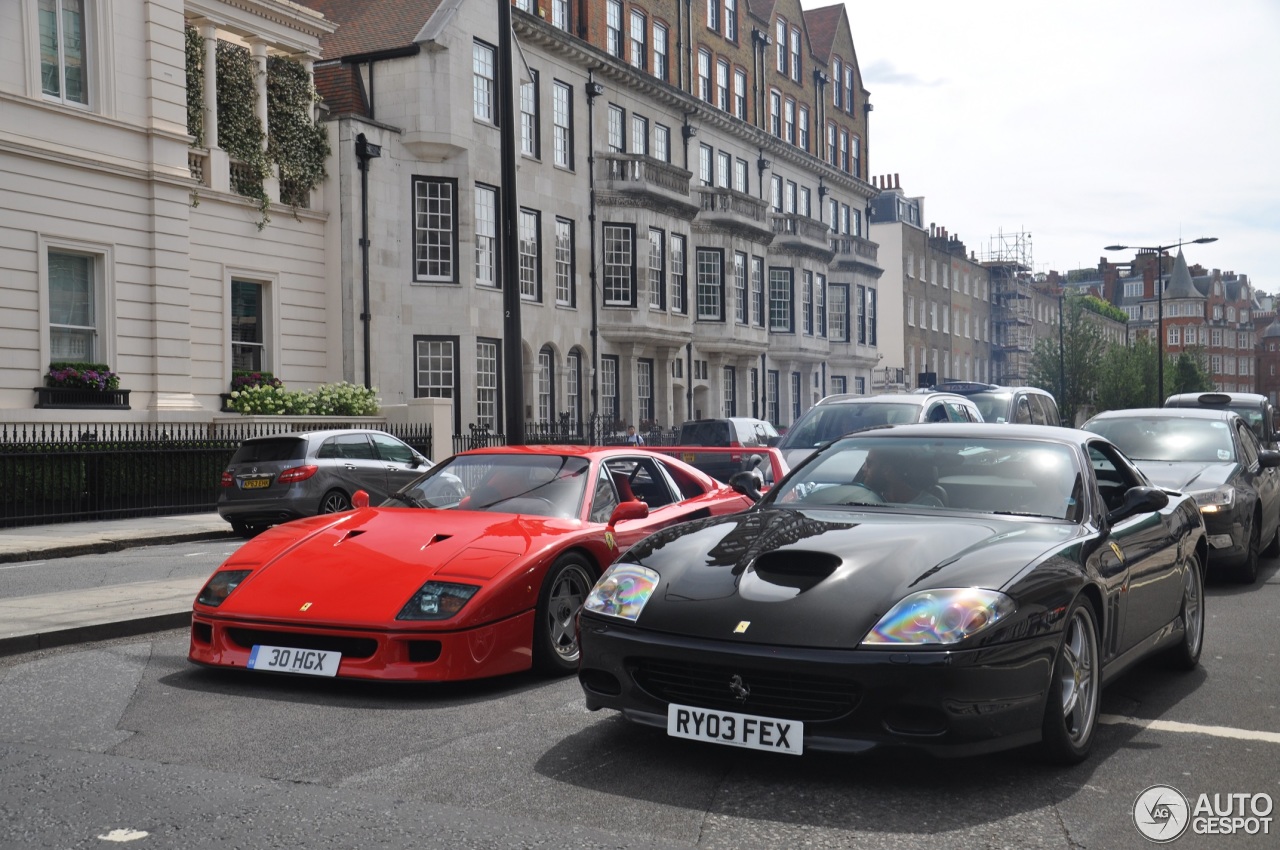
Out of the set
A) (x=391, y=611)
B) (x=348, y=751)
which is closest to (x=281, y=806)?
(x=348, y=751)

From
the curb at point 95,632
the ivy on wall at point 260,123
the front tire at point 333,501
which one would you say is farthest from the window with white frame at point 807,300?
the curb at point 95,632

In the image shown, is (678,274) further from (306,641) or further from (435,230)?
(306,641)

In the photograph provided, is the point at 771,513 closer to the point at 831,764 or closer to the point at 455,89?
the point at 831,764

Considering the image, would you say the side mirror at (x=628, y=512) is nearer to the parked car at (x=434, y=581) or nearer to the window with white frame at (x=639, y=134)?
the parked car at (x=434, y=581)

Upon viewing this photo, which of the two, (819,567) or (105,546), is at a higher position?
(819,567)

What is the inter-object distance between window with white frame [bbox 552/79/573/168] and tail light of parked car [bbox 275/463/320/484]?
776 inches

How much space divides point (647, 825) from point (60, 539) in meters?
14.3

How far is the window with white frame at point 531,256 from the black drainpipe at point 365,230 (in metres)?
5.42

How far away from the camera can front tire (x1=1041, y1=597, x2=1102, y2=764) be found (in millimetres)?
4742

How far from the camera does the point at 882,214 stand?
69500 mm

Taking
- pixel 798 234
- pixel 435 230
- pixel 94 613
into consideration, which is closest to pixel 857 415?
pixel 94 613

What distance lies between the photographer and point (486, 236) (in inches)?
1252

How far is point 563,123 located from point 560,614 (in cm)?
3032

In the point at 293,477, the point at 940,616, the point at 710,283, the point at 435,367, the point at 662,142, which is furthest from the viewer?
the point at 710,283
